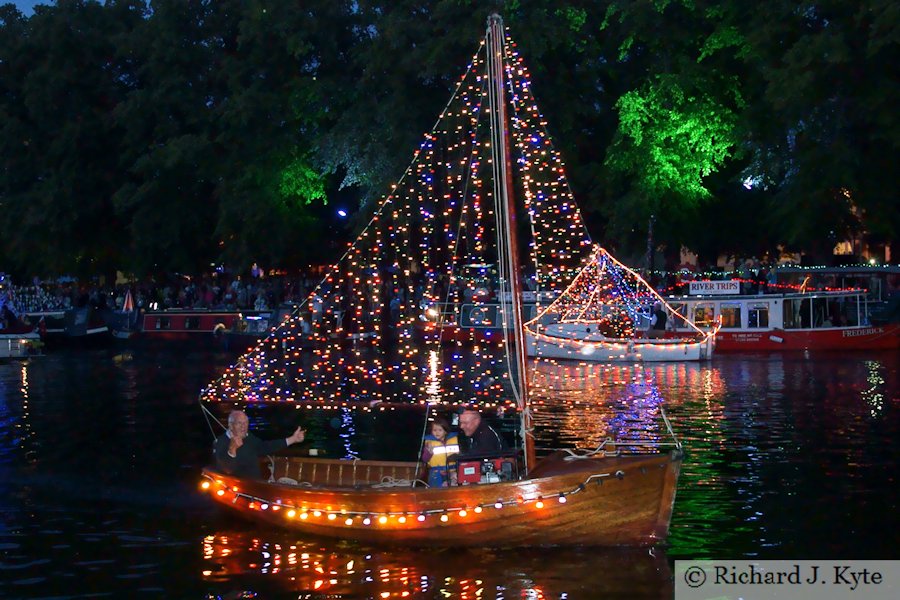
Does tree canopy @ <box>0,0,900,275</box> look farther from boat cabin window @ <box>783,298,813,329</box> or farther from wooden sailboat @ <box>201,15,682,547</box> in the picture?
wooden sailboat @ <box>201,15,682,547</box>

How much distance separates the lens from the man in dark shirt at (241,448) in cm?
1841

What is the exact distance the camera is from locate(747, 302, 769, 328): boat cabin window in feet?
158

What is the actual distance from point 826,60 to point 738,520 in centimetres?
3018

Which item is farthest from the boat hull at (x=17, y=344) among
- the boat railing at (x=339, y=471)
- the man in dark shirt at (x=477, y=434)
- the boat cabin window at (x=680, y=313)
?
the man in dark shirt at (x=477, y=434)

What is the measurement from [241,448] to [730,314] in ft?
108

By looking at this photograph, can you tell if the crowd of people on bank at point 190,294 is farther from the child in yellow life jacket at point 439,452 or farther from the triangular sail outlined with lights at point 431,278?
the child in yellow life jacket at point 439,452

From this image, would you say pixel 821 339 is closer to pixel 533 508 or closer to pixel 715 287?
pixel 715 287

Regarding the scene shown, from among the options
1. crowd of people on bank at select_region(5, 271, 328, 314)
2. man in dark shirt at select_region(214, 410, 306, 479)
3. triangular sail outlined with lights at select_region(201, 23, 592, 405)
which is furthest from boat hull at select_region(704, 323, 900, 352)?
man in dark shirt at select_region(214, 410, 306, 479)

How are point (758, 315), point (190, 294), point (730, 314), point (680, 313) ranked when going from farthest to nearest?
point (190, 294)
point (680, 313)
point (730, 314)
point (758, 315)

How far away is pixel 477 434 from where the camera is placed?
17.7m

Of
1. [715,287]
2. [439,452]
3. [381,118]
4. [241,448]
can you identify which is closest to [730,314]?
[715,287]

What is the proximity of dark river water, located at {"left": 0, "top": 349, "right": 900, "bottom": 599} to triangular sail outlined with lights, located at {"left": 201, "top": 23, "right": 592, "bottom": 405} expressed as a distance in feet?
8.89

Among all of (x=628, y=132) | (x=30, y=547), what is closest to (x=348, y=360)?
(x=628, y=132)

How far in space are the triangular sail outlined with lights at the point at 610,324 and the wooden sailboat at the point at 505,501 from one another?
86.8 feet
